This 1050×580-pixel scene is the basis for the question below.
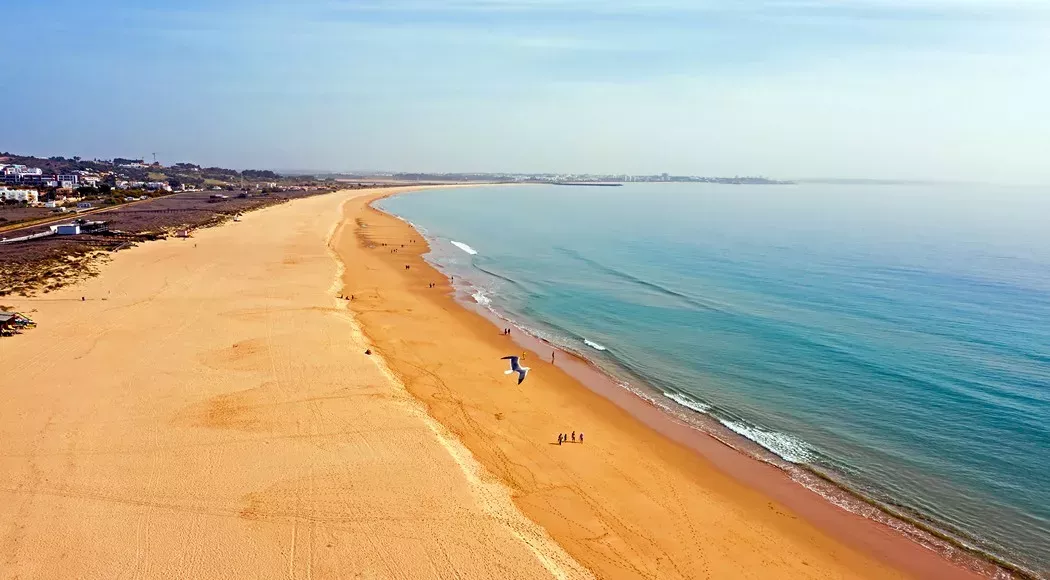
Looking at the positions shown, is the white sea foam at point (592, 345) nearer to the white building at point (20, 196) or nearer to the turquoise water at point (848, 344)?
the turquoise water at point (848, 344)

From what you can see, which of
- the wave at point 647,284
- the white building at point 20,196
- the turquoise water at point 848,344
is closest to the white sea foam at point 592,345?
the turquoise water at point 848,344

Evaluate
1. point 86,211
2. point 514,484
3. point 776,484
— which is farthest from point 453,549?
point 86,211

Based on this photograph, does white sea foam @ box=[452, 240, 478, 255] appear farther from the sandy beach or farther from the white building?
the white building

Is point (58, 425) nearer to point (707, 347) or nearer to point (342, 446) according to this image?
point (342, 446)

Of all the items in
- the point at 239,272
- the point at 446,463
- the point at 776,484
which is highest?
the point at 239,272

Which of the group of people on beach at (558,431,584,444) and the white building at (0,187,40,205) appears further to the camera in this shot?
the white building at (0,187,40,205)

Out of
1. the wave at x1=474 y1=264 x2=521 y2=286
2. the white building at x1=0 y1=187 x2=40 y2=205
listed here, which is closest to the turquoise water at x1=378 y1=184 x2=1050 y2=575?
the wave at x1=474 y1=264 x2=521 y2=286
